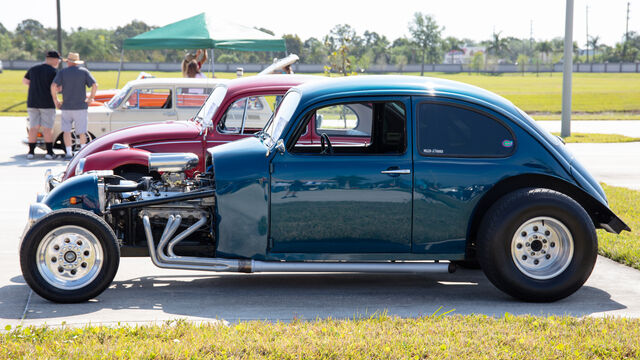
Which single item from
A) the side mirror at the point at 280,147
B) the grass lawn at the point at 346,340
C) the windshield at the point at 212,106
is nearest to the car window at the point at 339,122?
the windshield at the point at 212,106

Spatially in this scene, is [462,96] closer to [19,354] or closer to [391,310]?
[391,310]

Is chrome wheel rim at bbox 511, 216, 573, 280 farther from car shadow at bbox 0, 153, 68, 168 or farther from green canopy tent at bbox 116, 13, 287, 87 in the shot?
green canopy tent at bbox 116, 13, 287, 87

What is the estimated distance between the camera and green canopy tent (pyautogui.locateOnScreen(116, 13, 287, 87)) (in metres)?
18.1

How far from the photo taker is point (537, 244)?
18.9ft

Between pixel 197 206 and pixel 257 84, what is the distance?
10.2 feet

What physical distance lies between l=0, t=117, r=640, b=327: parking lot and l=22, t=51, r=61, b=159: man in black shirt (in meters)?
8.10

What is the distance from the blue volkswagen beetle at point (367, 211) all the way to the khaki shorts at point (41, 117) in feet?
32.0

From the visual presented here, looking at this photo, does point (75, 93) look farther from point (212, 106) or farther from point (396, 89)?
point (396, 89)

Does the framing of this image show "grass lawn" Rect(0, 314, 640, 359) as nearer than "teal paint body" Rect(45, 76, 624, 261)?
Yes

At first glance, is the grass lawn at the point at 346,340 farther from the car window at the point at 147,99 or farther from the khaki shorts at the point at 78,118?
the khaki shorts at the point at 78,118

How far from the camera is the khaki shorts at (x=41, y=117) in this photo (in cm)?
1504

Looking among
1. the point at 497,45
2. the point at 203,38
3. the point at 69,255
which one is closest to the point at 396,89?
the point at 69,255

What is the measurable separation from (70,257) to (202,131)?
316 cm

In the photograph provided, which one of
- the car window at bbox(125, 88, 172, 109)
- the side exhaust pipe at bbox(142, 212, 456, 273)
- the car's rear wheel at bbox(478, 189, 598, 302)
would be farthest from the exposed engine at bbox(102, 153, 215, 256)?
the car window at bbox(125, 88, 172, 109)
